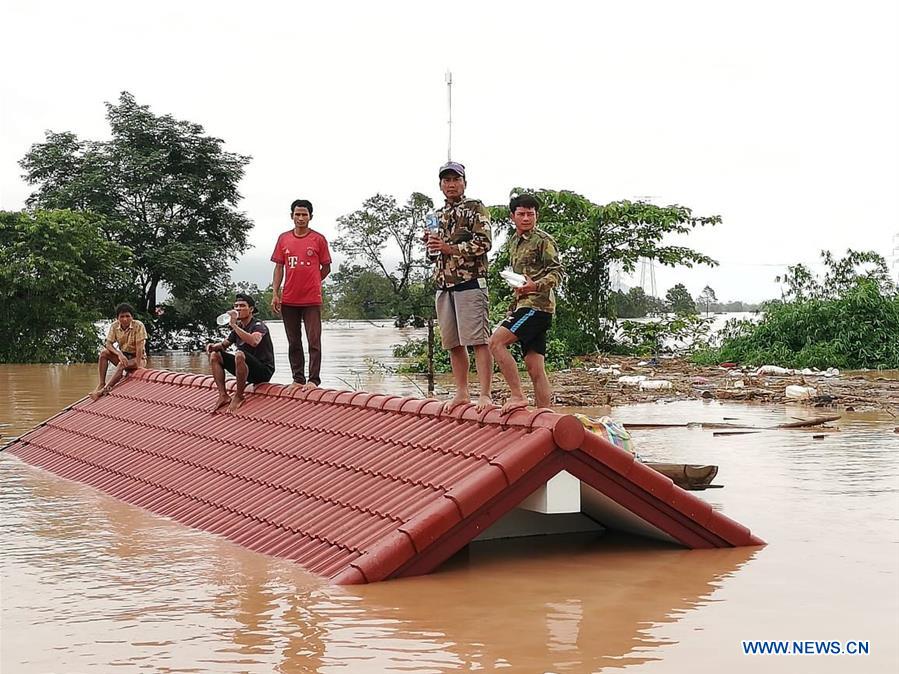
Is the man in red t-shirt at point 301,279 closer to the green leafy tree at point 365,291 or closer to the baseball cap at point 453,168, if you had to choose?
the baseball cap at point 453,168

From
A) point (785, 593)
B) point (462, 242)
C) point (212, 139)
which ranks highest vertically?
point (212, 139)

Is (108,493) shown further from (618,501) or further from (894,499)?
(894,499)

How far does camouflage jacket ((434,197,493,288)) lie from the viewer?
8562mm

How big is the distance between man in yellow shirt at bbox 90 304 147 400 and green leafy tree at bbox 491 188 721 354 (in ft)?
46.0

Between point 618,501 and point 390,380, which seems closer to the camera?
point 618,501

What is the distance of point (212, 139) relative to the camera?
42438 millimetres

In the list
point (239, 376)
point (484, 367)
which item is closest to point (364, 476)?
point (484, 367)

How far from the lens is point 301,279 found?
11336 millimetres

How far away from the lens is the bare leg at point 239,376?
418 inches

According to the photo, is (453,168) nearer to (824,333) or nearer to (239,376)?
(239,376)

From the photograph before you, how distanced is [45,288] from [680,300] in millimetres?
17853

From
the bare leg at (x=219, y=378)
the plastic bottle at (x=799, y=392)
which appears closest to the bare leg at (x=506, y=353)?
the bare leg at (x=219, y=378)

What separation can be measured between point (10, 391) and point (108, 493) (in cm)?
1353

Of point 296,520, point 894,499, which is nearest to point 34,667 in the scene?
point 296,520
